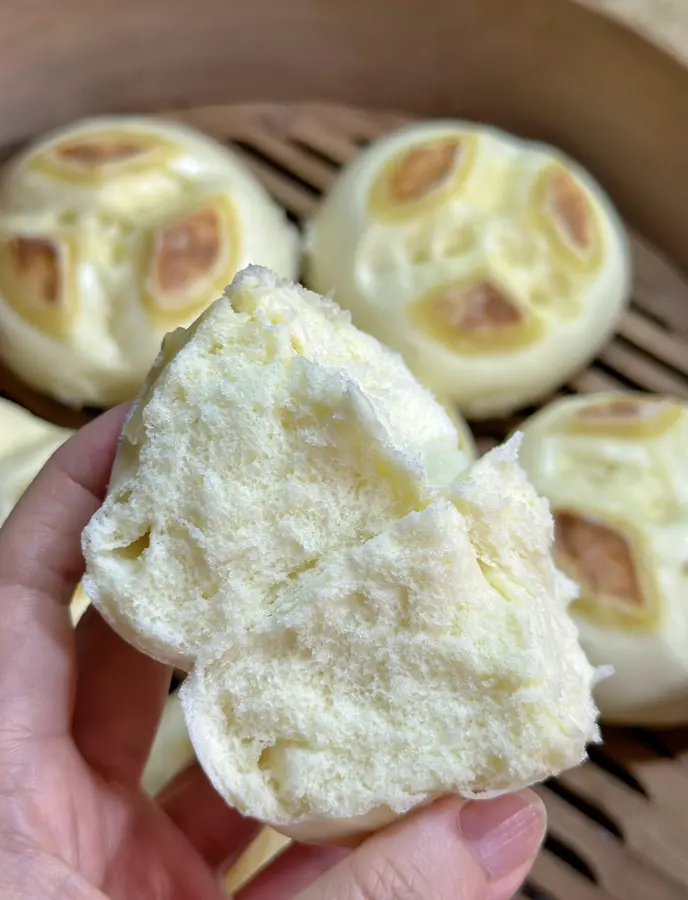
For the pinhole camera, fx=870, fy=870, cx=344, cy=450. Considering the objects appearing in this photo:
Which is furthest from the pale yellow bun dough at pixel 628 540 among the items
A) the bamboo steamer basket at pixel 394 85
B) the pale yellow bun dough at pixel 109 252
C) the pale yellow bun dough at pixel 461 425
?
the pale yellow bun dough at pixel 109 252

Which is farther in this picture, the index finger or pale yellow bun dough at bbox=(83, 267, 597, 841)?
the index finger

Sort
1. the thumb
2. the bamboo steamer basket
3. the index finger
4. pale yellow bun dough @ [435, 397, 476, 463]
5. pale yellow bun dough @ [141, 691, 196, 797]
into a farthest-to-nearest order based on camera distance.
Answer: the bamboo steamer basket → pale yellow bun dough @ [435, 397, 476, 463] → pale yellow bun dough @ [141, 691, 196, 797] → the index finger → the thumb

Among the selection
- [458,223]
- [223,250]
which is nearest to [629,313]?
[458,223]

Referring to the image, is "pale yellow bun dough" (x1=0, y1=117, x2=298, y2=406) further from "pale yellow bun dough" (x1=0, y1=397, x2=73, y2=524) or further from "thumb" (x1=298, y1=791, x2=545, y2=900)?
"thumb" (x1=298, y1=791, x2=545, y2=900)

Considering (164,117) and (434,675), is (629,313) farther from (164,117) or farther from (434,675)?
(434,675)

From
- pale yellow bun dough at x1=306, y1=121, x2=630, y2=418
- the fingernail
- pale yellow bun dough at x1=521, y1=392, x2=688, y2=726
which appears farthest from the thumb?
pale yellow bun dough at x1=306, y1=121, x2=630, y2=418

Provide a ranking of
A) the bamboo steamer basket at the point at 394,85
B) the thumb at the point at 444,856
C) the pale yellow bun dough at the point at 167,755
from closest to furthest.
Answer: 1. the thumb at the point at 444,856
2. the pale yellow bun dough at the point at 167,755
3. the bamboo steamer basket at the point at 394,85

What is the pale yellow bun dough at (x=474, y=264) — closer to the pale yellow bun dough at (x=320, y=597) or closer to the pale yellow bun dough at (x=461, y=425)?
the pale yellow bun dough at (x=461, y=425)
